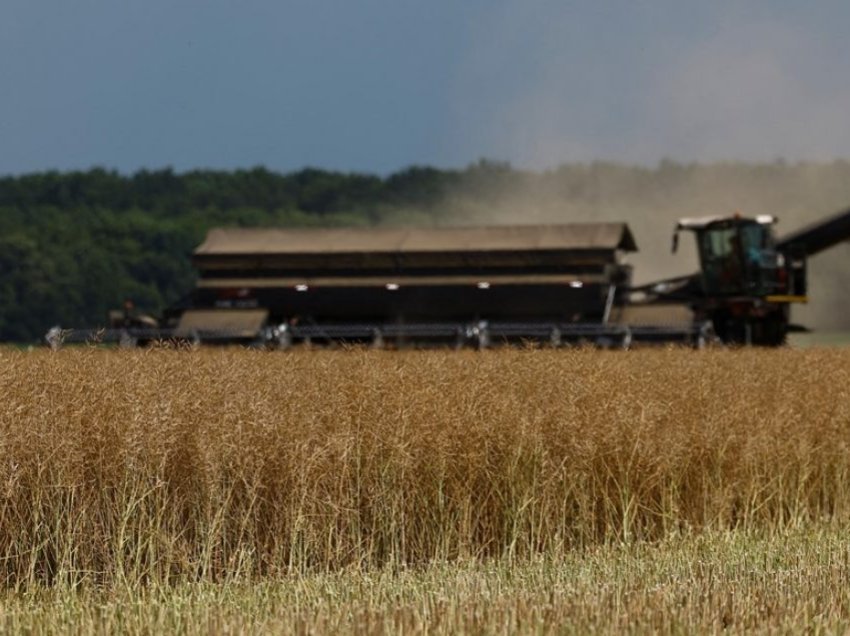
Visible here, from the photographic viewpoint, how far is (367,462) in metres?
10.6

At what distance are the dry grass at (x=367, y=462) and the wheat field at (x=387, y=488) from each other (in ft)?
0.06

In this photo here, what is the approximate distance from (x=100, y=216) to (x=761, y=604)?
75.2 metres

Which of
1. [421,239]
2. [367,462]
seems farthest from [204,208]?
[367,462]

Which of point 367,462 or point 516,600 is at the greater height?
point 367,462

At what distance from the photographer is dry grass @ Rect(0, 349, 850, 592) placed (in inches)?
383

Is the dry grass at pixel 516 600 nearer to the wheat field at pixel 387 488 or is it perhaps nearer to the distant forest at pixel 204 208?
the wheat field at pixel 387 488

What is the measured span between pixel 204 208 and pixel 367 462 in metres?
77.3

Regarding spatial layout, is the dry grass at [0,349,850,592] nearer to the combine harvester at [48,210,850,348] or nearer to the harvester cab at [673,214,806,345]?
the combine harvester at [48,210,850,348]

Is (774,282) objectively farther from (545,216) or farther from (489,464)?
(545,216)

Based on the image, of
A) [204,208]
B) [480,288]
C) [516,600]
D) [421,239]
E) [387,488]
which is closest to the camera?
[516,600]

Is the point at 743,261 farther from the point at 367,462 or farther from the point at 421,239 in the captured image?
the point at 367,462

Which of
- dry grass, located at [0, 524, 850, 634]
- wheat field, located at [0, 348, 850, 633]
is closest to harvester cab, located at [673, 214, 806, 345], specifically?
wheat field, located at [0, 348, 850, 633]

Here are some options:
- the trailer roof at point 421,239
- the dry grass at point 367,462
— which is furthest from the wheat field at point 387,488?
the trailer roof at point 421,239

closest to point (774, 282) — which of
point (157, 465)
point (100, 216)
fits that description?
point (157, 465)
